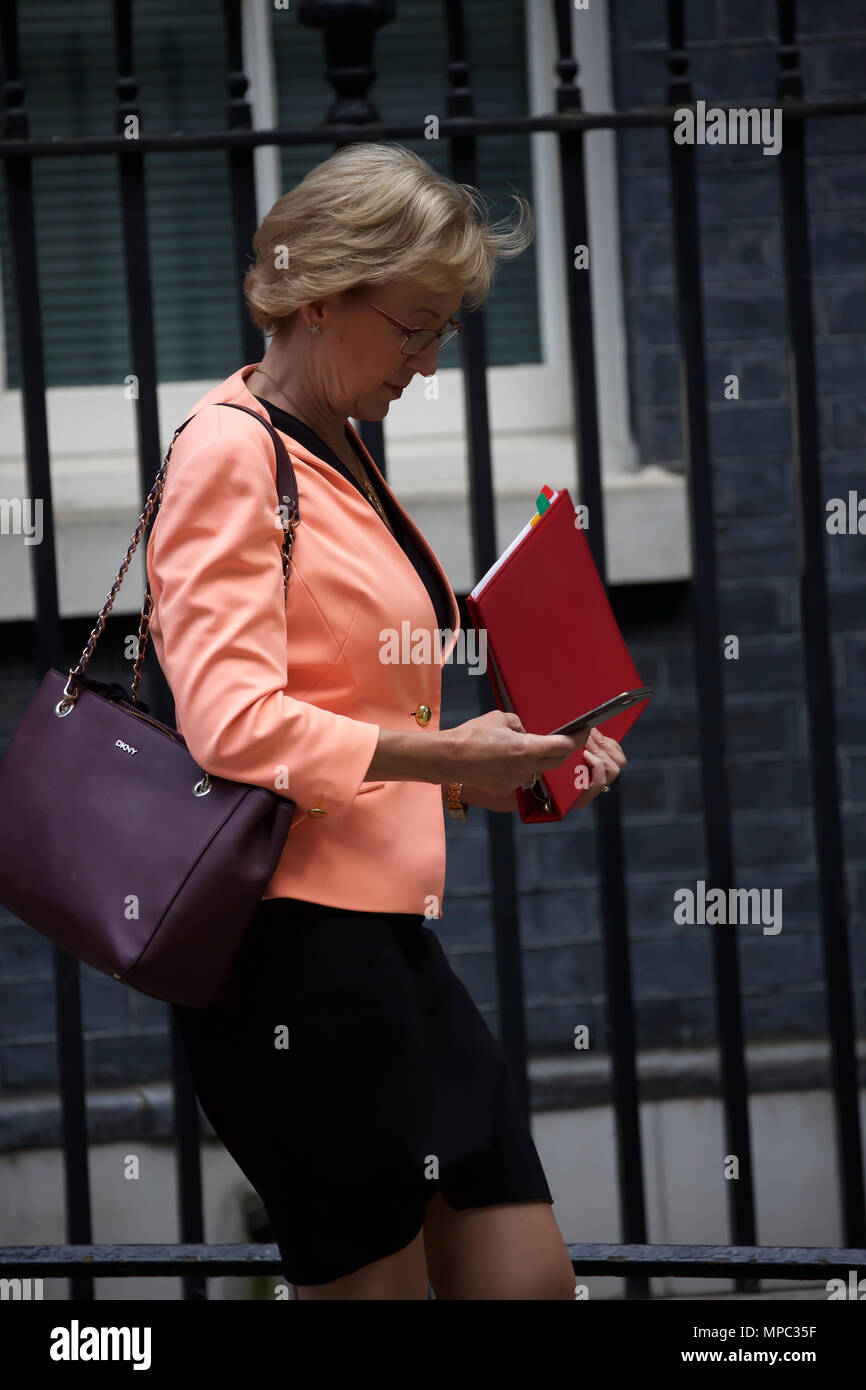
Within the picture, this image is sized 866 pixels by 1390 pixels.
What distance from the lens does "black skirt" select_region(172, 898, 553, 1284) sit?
5.62ft

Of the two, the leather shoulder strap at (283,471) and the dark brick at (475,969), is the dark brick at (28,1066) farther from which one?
the leather shoulder strap at (283,471)

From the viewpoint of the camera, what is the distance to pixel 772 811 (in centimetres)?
394

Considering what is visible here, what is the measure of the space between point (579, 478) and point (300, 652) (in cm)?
94

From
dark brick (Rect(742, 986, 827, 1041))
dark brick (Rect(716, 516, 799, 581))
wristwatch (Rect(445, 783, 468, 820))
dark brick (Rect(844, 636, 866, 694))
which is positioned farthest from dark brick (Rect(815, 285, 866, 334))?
wristwatch (Rect(445, 783, 468, 820))

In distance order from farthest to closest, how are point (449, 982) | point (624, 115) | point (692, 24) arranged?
point (692, 24)
point (624, 115)
point (449, 982)

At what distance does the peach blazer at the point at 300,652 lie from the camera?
1.59 m

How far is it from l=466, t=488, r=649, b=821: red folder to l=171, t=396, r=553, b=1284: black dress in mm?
289

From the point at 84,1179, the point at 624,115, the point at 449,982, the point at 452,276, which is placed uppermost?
the point at 624,115

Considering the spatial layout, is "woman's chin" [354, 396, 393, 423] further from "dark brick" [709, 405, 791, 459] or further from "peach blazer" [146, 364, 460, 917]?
"dark brick" [709, 405, 791, 459]

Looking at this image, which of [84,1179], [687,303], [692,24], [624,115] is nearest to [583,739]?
[687,303]

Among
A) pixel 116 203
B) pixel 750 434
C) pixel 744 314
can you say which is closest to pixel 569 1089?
pixel 750 434

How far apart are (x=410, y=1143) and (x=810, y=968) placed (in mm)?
2460

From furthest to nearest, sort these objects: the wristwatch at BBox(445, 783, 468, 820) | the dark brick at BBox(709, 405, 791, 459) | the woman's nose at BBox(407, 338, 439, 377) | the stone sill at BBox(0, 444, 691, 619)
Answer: the dark brick at BBox(709, 405, 791, 459), the stone sill at BBox(0, 444, 691, 619), the wristwatch at BBox(445, 783, 468, 820), the woman's nose at BBox(407, 338, 439, 377)

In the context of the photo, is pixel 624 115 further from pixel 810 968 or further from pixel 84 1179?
pixel 810 968
